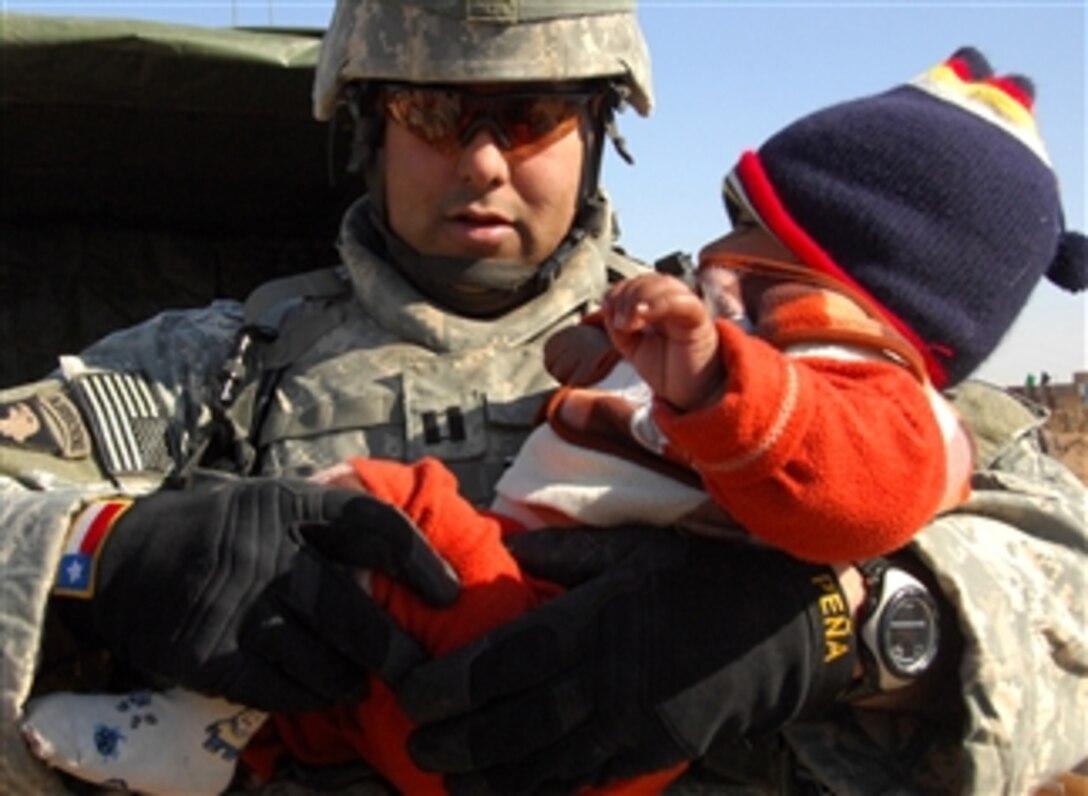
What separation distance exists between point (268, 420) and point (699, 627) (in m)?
1.00

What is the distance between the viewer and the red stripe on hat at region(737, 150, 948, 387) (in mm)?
1765

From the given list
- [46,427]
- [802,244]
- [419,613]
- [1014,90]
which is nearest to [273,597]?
[419,613]

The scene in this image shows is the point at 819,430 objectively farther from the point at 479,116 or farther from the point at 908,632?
the point at 479,116

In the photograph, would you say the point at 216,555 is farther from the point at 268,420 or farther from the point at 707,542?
the point at 268,420

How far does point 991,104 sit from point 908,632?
687mm

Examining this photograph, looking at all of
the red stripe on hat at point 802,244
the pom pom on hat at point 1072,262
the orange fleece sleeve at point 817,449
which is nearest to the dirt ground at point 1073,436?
the pom pom on hat at point 1072,262

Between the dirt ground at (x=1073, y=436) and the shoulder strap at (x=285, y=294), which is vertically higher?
the shoulder strap at (x=285, y=294)

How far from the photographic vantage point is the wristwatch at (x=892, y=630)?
1.86m

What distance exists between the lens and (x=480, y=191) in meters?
2.55

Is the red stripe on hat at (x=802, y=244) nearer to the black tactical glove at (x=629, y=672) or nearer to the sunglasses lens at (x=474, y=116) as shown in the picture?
the black tactical glove at (x=629, y=672)

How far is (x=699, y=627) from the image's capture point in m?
1.75

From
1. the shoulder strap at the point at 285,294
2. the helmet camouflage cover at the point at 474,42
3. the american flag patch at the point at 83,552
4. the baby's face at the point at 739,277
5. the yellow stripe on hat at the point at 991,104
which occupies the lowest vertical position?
the american flag patch at the point at 83,552

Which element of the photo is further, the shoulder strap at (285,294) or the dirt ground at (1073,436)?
the dirt ground at (1073,436)

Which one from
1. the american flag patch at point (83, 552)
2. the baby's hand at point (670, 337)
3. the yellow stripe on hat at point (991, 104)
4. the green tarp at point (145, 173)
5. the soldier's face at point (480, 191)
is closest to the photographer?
the baby's hand at point (670, 337)
